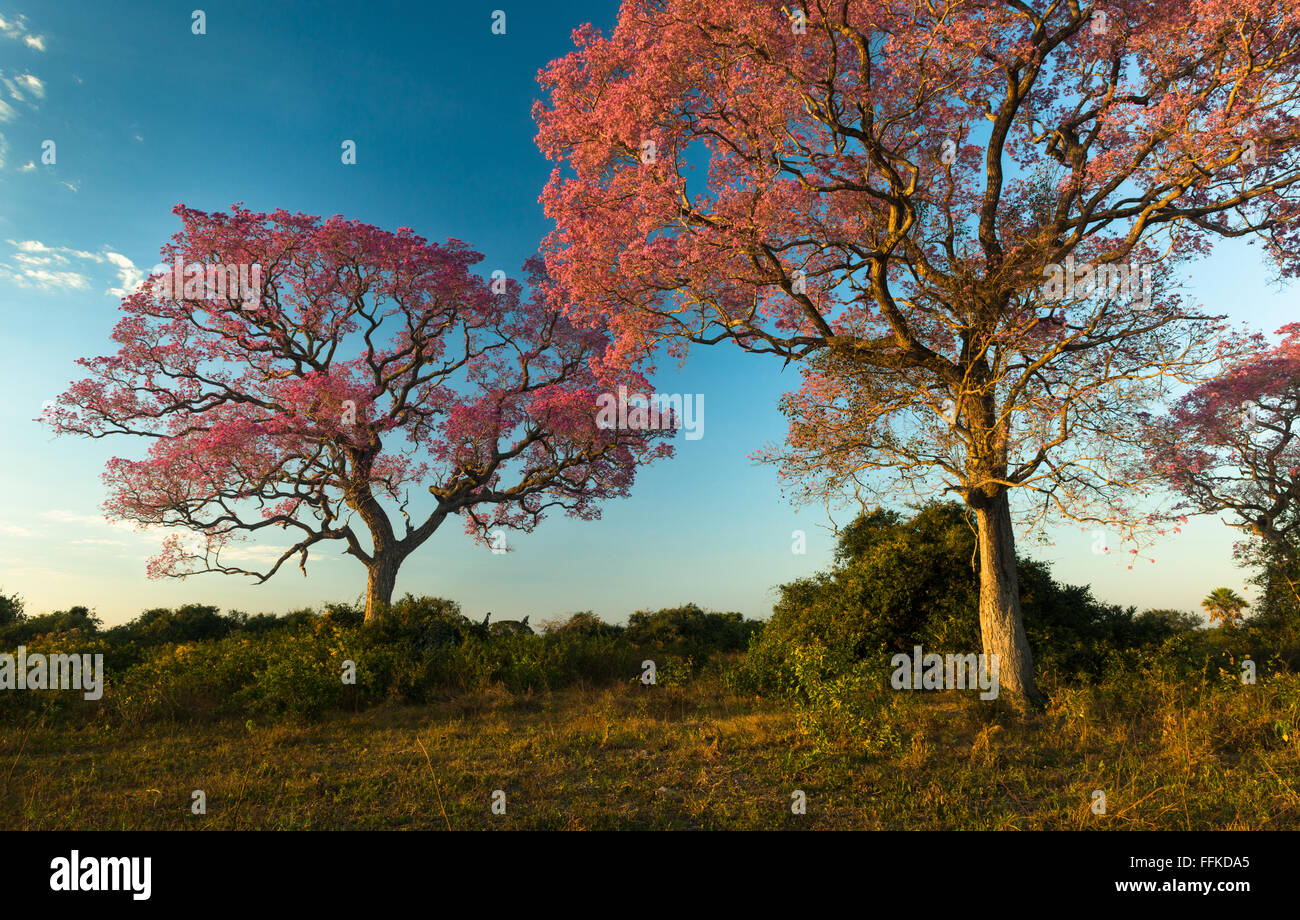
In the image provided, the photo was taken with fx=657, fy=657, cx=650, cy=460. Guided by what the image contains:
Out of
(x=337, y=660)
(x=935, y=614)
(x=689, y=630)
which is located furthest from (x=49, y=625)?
(x=935, y=614)

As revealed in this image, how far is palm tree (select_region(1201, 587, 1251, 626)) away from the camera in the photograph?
15805 millimetres

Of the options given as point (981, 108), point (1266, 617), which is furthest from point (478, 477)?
point (1266, 617)

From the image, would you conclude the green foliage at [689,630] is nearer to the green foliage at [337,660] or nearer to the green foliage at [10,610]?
the green foliage at [337,660]

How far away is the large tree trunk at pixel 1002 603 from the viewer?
1059 cm

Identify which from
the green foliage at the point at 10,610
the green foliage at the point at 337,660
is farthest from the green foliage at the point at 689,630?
the green foliage at the point at 10,610

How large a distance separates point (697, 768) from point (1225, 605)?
1605cm

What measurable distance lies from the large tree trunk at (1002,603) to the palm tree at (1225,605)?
8787 millimetres

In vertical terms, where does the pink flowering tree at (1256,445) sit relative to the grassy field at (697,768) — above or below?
above

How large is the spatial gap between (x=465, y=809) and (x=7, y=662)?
11.1 meters

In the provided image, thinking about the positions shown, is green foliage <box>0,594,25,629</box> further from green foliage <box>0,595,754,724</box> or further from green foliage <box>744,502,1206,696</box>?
green foliage <box>744,502,1206,696</box>

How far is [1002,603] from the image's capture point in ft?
35.3

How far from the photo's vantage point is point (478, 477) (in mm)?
19484

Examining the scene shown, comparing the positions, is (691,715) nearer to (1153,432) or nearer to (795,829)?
(795,829)

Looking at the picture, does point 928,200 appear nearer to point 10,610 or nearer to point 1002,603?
point 1002,603
